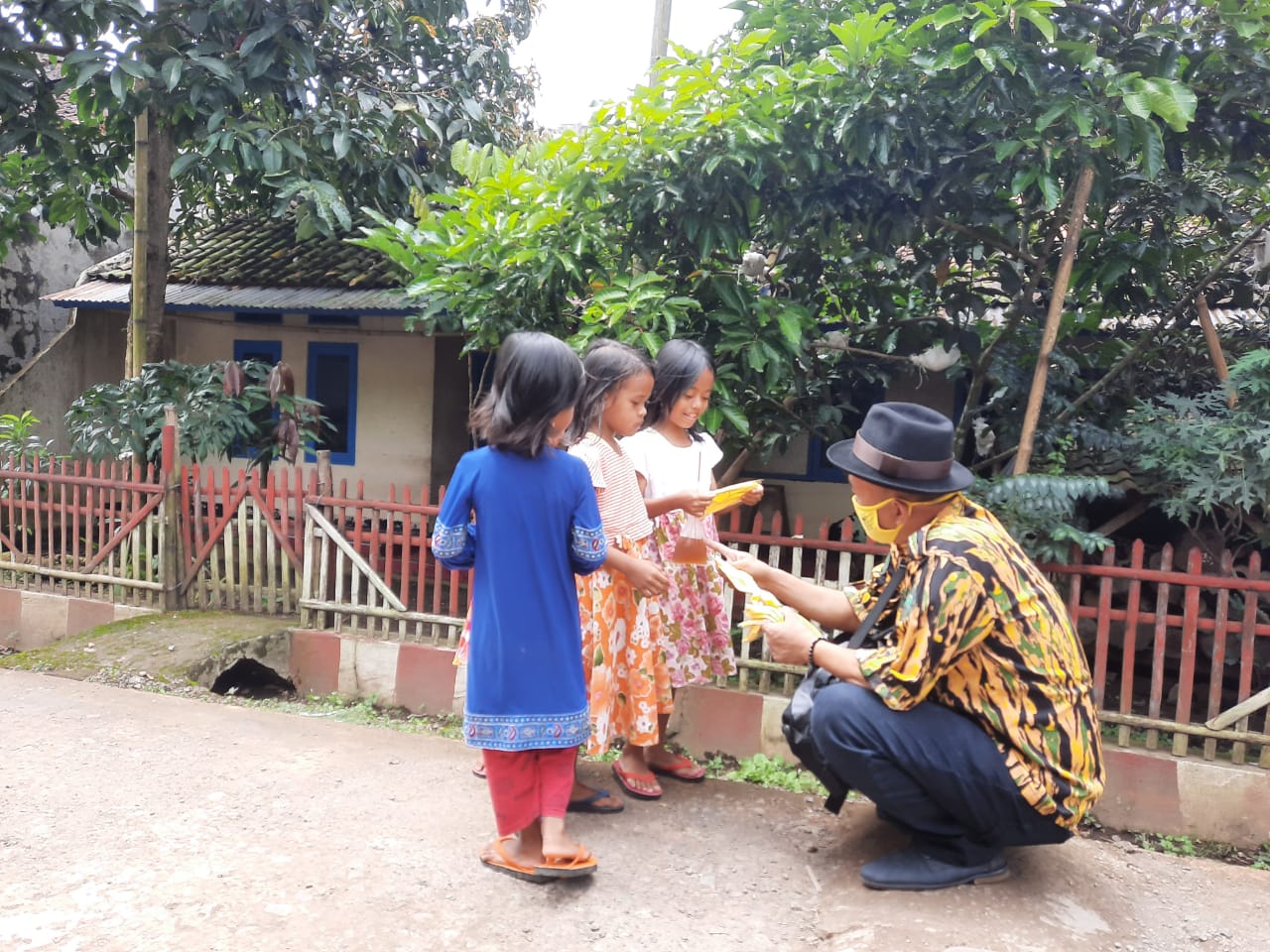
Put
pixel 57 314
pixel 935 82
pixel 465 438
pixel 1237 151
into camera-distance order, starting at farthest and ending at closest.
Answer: pixel 57 314 < pixel 465 438 < pixel 1237 151 < pixel 935 82

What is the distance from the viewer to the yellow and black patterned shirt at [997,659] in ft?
7.88

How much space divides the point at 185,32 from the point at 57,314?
23.0ft

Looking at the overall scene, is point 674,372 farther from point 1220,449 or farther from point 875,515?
point 1220,449

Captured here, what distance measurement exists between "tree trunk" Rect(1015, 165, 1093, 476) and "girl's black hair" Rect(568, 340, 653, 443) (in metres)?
1.64

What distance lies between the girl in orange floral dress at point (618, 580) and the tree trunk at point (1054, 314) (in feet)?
5.26

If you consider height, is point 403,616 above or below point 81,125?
below

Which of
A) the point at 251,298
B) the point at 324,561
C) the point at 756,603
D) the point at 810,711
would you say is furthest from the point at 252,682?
the point at 251,298

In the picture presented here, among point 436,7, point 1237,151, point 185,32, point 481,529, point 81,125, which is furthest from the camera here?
point 81,125

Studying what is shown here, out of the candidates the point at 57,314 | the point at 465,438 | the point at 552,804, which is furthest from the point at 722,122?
the point at 57,314

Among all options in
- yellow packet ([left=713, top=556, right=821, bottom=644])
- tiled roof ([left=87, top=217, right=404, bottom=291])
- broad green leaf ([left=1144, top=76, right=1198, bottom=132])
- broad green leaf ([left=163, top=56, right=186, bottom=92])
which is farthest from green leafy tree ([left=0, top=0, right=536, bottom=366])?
broad green leaf ([left=1144, top=76, right=1198, bottom=132])

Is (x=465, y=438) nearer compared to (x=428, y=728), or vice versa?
(x=428, y=728)

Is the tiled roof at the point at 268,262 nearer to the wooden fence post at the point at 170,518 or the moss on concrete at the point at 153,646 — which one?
the wooden fence post at the point at 170,518

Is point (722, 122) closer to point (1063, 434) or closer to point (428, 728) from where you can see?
point (1063, 434)

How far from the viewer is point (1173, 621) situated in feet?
12.2
